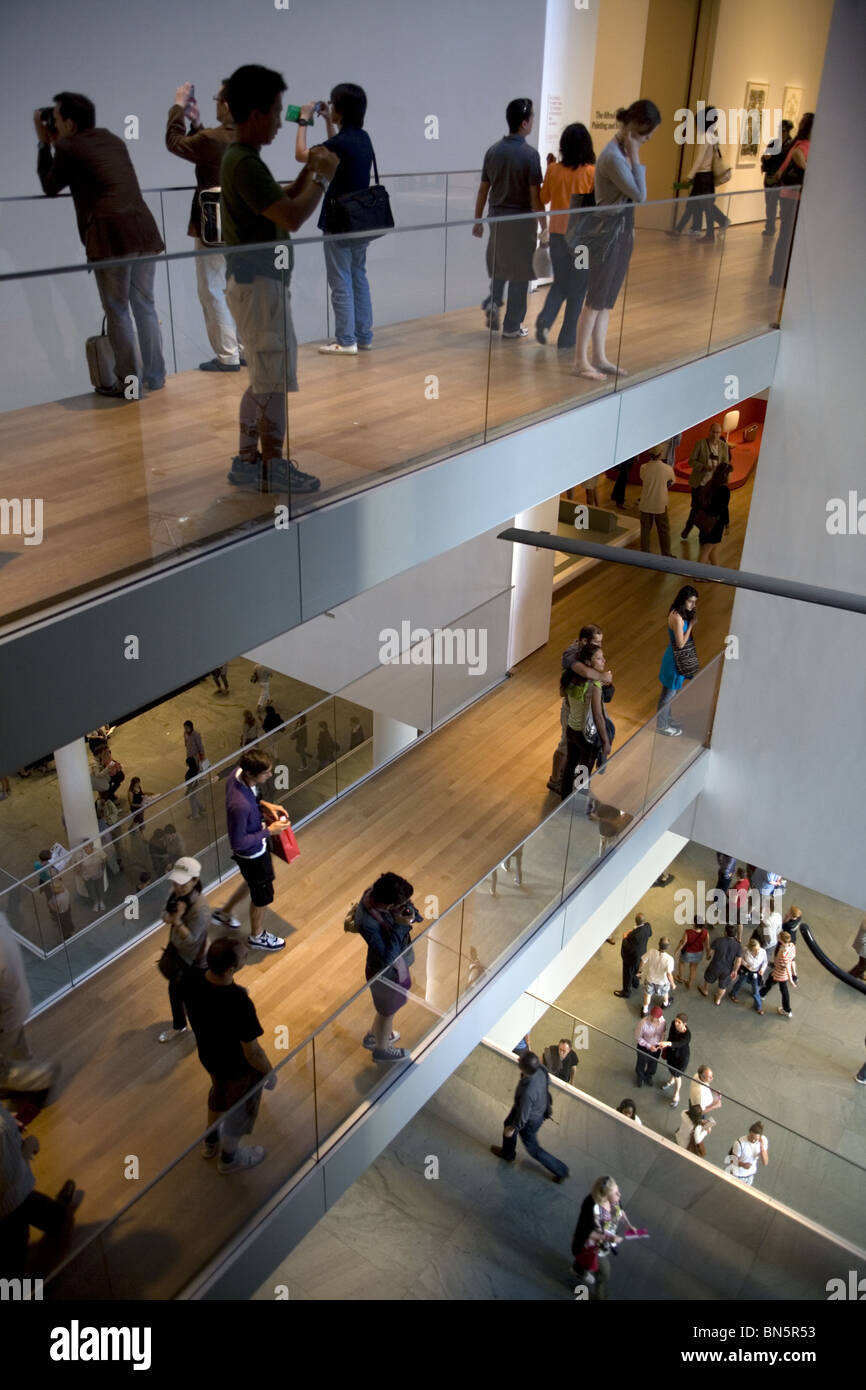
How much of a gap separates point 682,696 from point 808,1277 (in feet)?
14.1

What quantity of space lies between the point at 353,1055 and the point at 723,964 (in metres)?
6.76

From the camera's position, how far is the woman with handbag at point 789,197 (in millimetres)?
7363

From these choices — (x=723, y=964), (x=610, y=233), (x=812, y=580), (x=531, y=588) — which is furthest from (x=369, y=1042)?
(x=723, y=964)

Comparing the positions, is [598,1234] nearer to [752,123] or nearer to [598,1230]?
[598,1230]

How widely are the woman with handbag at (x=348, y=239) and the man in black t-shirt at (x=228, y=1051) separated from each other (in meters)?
2.63

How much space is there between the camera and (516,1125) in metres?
7.66

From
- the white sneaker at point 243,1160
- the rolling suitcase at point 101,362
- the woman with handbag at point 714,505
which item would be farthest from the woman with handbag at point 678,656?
the rolling suitcase at point 101,362

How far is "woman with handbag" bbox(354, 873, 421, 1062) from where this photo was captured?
5.02 m

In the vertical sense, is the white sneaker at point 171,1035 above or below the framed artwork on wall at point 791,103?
below

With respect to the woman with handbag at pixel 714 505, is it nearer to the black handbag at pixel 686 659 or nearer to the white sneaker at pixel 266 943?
the black handbag at pixel 686 659

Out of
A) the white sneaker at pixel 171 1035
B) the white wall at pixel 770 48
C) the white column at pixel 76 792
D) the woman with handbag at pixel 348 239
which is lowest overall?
the white column at pixel 76 792

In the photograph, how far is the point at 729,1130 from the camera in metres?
7.58
